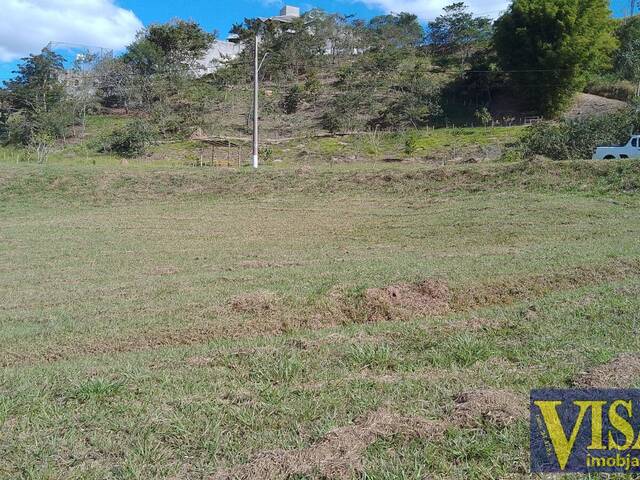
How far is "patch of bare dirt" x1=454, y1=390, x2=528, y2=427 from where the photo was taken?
10.1ft

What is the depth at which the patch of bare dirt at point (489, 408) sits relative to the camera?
3.08m

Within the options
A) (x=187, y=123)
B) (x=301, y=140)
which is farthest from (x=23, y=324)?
(x=187, y=123)

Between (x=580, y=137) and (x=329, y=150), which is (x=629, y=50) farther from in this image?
(x=329, y=150)

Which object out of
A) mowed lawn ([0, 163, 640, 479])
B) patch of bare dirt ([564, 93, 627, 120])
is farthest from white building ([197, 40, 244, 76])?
mowed lawn ([0, 163, 640, 479])

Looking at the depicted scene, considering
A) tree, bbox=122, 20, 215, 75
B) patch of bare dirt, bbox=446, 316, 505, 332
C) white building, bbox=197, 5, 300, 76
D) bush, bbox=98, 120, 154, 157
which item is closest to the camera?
patch of bare dirt, bbox=446, 316, 505, 332

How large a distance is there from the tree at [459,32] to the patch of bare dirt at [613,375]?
192ft

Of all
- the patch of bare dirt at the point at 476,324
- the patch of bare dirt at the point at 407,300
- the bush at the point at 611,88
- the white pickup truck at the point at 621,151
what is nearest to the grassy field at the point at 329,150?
the white pickup truck at the point at 621,151

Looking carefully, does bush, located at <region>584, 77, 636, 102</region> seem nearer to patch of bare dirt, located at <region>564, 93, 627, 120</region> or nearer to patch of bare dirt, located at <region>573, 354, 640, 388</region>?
patch of bare dirt, located at <region>564, 93, 627, 120</region>

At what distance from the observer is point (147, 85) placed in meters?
52.8

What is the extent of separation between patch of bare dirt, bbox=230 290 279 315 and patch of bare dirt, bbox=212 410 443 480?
3.63 meters

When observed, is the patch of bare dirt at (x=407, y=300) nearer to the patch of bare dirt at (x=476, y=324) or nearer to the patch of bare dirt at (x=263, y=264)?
the patch of bare dirt at (x=476, y=324)

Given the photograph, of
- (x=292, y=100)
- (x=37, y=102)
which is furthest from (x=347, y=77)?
(x=37, y=102)

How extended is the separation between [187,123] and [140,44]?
498 inches

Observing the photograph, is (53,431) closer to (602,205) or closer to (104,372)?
(104,372)
